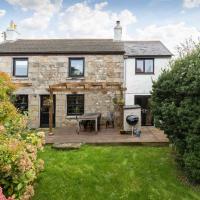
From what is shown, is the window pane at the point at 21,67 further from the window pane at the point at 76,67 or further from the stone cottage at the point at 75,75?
the window pane at the point at 76,67

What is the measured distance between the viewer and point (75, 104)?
21562mm

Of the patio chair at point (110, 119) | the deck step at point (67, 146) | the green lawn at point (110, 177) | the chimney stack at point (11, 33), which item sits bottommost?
the green lawn at point (110, 177)

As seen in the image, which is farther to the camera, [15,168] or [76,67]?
[76,67]

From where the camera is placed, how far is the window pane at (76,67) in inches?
855

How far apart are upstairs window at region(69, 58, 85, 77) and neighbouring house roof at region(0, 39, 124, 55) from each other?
631 mm

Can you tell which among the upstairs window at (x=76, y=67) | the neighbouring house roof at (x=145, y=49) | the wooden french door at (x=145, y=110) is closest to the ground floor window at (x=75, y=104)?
the upstairs window at (x=76, y=67)

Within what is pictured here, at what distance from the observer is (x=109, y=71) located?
70.6ft

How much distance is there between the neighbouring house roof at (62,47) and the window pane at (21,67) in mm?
795

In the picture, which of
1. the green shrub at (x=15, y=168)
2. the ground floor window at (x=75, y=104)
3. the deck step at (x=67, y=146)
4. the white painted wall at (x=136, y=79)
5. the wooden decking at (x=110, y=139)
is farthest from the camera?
the white painted wall at (x=136, y=79)

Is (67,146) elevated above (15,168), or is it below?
below

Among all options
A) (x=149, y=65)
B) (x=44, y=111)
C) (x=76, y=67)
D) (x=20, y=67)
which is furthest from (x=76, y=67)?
(x=149, y=65)

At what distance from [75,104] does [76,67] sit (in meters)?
2.80

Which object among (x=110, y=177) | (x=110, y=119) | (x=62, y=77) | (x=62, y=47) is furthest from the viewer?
(x=62, y=47)

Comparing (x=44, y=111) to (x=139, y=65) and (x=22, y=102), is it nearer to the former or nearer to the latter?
(x=22, y=102)
